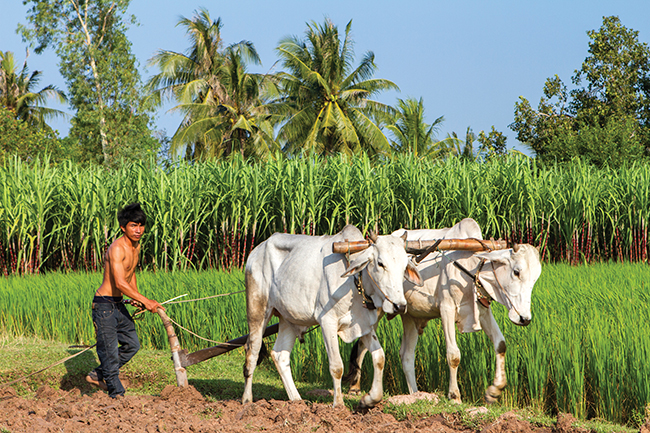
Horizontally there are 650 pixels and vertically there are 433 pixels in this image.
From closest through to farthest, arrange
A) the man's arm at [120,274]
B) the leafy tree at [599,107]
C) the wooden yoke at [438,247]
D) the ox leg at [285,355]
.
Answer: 1. the wooden yoke at [438,247]
2. the ox leg at [285,355]
3. the man's arm at [120,274]
4. the leafy tree at [599,107]

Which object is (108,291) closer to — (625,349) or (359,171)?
(625,349)

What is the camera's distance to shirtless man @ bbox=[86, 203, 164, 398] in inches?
180

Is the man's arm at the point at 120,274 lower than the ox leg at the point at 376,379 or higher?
higher

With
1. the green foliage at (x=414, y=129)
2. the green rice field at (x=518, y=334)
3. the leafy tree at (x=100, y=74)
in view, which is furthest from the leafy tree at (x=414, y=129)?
the green rice field at (x=518, y=334)

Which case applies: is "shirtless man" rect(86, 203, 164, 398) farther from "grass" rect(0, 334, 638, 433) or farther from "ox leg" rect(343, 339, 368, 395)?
"ox leg" rect(343, 339, 368, 395)

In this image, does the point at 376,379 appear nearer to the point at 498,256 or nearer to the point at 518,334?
the point at 498,256

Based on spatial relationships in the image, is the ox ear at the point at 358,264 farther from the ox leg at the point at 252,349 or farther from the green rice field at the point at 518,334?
the green rice field at the point at 518,334

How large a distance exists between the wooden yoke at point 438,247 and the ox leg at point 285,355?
0.83m

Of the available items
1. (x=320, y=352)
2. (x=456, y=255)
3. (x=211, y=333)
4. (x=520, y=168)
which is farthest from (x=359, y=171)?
(x=456, y=255)

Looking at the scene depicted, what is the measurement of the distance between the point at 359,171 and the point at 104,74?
53.1ft

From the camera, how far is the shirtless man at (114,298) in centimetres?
456

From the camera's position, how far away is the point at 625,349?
3.99 m

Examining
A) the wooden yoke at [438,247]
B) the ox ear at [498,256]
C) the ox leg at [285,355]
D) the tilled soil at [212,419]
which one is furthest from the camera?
the ox leg at [285,355]

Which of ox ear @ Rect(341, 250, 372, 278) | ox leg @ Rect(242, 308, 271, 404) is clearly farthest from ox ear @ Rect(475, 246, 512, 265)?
ox leg @ Rect(242, 308, 271, 404)
